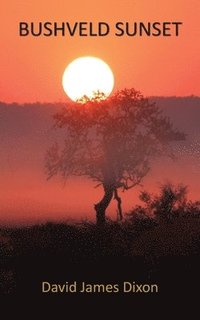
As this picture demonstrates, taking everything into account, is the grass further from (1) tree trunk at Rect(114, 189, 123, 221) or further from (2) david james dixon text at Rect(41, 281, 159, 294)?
(1) tree trunk at Rect(114, 189, 123, 221)

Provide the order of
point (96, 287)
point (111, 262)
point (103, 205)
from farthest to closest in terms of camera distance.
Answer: point (103, 205) < point (111, 262) < point (96, 287)

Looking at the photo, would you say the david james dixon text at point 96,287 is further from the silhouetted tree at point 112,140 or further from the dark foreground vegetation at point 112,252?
the silhouetted tree at point 112,140

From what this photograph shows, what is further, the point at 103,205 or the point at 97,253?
the point at 103,205

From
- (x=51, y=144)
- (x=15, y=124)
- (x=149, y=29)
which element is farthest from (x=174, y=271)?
(x=15, y=124)

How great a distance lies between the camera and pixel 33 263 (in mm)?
24688

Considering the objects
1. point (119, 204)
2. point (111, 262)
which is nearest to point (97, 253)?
point (111, 262)

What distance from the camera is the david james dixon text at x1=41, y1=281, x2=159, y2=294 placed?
72.2 ft

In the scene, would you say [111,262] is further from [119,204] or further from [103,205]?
[119,204]

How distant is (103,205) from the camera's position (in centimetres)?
3269

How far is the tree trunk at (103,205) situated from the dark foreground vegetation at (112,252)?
4.40 ft

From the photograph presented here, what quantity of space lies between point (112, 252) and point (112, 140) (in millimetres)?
9038

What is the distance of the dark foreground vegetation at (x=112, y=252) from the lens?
2217 centimetres

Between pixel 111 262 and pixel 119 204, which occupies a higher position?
pixel 119 204

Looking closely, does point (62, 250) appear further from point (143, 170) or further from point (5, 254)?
point (143, 170)
